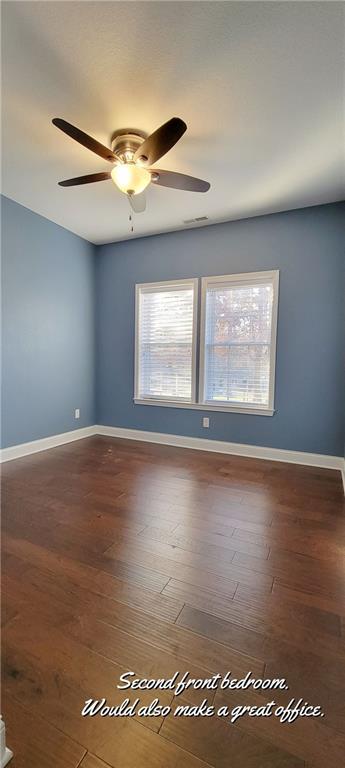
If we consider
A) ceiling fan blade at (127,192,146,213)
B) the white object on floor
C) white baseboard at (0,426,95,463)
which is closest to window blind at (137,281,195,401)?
white baseboard at (0,426,95,463)

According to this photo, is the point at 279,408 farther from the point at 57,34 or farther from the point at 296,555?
the point at 57,34

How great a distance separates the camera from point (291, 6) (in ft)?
4.46

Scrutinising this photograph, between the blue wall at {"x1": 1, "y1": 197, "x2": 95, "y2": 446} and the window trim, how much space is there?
171 centimetres

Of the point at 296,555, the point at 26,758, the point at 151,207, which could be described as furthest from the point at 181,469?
the point at 151,207

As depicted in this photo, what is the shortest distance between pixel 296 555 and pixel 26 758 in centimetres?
144

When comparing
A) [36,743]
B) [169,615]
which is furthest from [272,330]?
[36,743]

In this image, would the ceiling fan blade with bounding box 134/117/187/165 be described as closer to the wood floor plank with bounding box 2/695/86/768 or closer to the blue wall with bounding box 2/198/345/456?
the blue wall with bounding box 2/198/345/456

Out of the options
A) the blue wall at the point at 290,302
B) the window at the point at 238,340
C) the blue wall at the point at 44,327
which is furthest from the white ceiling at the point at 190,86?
the window at the point at 238,340

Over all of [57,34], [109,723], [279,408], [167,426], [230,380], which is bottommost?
[109,723]

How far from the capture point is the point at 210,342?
12.0 feet

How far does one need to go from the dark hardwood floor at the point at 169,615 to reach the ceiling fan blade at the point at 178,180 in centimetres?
235

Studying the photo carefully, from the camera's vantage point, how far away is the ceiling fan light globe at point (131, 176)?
2012mm

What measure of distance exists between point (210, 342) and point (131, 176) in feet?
6.61

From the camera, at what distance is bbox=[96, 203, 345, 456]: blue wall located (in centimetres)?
309
